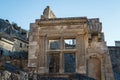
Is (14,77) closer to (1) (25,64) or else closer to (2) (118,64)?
(1) (25,64)

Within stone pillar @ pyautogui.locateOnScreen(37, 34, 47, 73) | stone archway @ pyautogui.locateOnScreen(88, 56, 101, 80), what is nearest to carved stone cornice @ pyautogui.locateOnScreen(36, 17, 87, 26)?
stone pillar @ pyautogui.locateOnScreen(37, 34, 47, 73)

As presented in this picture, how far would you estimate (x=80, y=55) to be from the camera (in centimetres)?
1090

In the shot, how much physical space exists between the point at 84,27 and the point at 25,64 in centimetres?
329

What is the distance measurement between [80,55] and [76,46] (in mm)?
480

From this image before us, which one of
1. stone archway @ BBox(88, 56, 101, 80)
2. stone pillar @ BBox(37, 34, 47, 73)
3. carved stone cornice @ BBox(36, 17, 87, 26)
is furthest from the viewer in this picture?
carved stone cornice @ BBox(36, 17, 87, 26)

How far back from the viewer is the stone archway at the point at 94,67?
10680 mm

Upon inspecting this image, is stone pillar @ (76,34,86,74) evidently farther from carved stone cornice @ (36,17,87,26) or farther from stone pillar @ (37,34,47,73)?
stone pillar @ (37,34,47,73)

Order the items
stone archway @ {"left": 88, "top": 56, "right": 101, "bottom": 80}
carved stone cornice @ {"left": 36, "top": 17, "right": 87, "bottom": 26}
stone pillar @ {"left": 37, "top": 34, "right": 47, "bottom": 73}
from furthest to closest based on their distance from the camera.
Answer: carved stone cornice @ {"left": 36, "top": 17, "right": 87, "bottom": 26}, stone pillar @ {"left": 37, "top": 34, "right": 47, "bottom": 73}, stone archway @ {"left": 88, "top": 56, "right": 101, "bottom": 80}

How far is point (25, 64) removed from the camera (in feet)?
38.2

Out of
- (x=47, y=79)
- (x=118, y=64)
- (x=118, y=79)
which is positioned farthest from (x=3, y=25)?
(x=47, y=79)

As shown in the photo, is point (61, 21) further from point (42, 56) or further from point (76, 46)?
point (42, 56)

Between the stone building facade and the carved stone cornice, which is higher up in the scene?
the carved stone cornice

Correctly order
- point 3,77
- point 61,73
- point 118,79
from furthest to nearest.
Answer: point 118,79 → point 61,73 → point 3,77

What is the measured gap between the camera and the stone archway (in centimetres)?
1068
